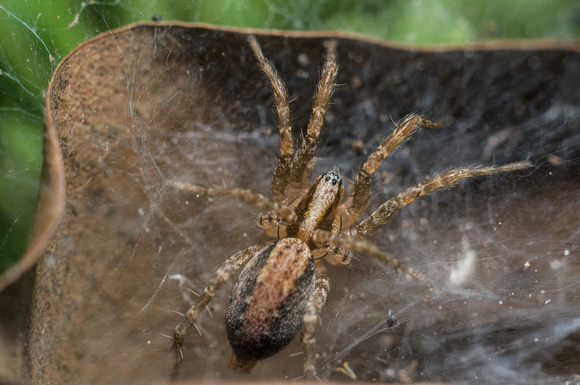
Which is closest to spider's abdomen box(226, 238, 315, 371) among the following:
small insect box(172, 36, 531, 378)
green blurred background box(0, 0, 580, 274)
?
small insect box(172, 36, 531, 378)

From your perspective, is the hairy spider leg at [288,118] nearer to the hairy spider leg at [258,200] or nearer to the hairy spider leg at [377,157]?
the hairy spider leg at [258,200]

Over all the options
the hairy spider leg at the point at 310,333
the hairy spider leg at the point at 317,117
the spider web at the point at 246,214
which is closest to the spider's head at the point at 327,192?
the hairy spider leg at the point at 317,117

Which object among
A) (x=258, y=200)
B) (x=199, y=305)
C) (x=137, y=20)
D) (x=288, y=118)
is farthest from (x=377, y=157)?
(x=137, y=20)

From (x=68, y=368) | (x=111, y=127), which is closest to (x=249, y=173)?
(x=111, y=127)

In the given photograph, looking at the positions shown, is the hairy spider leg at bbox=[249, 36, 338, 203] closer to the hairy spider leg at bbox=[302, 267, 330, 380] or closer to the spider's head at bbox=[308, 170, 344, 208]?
the spider's head at bbox=[308, 170, 344, 208]

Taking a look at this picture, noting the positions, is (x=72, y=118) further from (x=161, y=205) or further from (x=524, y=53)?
(x=524, y=53)

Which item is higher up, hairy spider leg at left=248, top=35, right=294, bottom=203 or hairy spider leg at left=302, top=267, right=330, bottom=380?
hairy spider leg at left=248, top=35, right=294, bottom=203
